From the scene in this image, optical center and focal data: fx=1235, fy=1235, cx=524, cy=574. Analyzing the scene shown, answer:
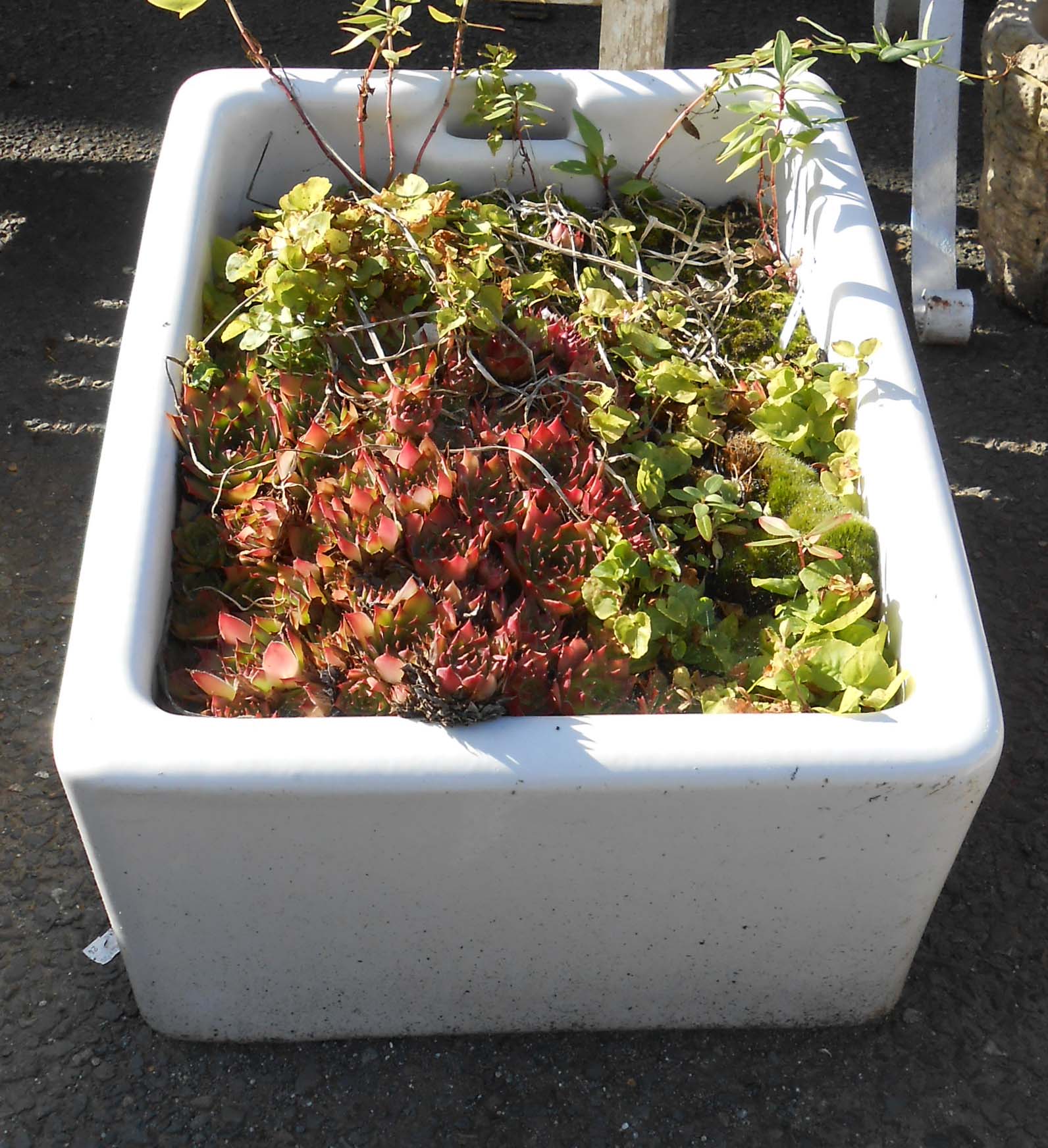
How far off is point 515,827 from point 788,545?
0.58 meters

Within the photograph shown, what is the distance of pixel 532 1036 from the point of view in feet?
5.24

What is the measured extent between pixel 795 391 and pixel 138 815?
41.2 inches

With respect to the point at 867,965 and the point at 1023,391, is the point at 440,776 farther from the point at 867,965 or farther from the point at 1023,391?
the point at 1023,391

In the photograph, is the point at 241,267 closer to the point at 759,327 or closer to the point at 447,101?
the point at 447,101

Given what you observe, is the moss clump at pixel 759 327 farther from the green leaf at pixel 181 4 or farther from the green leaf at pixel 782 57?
the green leaf at pixel 181 4

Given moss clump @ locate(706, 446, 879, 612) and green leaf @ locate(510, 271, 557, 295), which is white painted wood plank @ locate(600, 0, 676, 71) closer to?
green leaf @ locate(510, 271, 557, 295)

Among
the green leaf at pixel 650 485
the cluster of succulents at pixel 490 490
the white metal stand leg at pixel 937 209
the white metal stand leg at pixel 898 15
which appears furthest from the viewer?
the white metal stand leg at pixel 898 15

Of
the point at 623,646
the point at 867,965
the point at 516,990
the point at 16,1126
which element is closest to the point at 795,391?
the point at 623,646

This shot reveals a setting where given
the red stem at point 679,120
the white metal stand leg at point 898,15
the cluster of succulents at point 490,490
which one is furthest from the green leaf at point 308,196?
the white metal stand leg at point 898,15

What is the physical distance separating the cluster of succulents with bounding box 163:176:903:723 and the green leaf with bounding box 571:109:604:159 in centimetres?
22

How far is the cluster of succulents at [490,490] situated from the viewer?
1.40 metres

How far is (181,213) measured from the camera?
1894 mm

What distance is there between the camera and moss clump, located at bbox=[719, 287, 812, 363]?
6.32ft

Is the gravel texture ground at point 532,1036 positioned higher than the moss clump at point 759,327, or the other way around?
the moss clump at point 759,327
